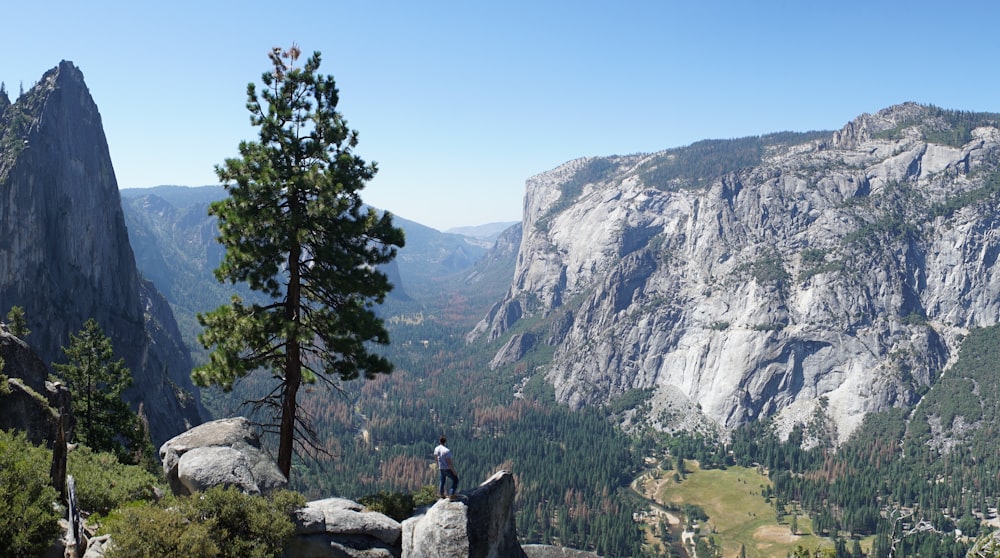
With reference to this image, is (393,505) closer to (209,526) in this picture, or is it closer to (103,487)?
(209,526)

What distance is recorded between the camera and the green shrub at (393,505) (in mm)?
25750

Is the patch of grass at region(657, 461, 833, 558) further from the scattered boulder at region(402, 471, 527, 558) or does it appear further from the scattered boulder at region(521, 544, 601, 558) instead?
the scattered boulder at region(402, 471, 527, 558)

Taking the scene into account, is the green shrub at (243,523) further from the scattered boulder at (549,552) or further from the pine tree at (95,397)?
the pine tree at (95,397)

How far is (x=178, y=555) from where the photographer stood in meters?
16.7

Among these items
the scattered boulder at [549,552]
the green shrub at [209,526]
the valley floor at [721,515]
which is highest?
the green shrub at [209,526]

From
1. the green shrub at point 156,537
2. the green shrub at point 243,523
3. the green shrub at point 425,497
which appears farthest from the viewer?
the green shrub at point 425,497

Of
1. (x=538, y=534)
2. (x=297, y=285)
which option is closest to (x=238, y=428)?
(x=297, y=285)

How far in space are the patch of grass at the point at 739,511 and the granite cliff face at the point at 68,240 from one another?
13864cm

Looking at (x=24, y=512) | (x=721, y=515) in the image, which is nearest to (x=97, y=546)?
(x=24, y=512)

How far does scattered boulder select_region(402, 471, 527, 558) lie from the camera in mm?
22609

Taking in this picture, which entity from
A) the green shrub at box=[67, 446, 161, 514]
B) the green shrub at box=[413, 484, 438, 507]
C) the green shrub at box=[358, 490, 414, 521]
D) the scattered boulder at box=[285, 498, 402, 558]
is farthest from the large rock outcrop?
the green shrub at box=[413, 484, 438, 507]

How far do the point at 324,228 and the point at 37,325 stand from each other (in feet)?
453

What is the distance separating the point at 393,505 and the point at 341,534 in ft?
12.7

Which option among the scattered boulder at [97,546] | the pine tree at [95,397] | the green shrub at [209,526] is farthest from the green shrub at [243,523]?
the pine tree at [95,397]
